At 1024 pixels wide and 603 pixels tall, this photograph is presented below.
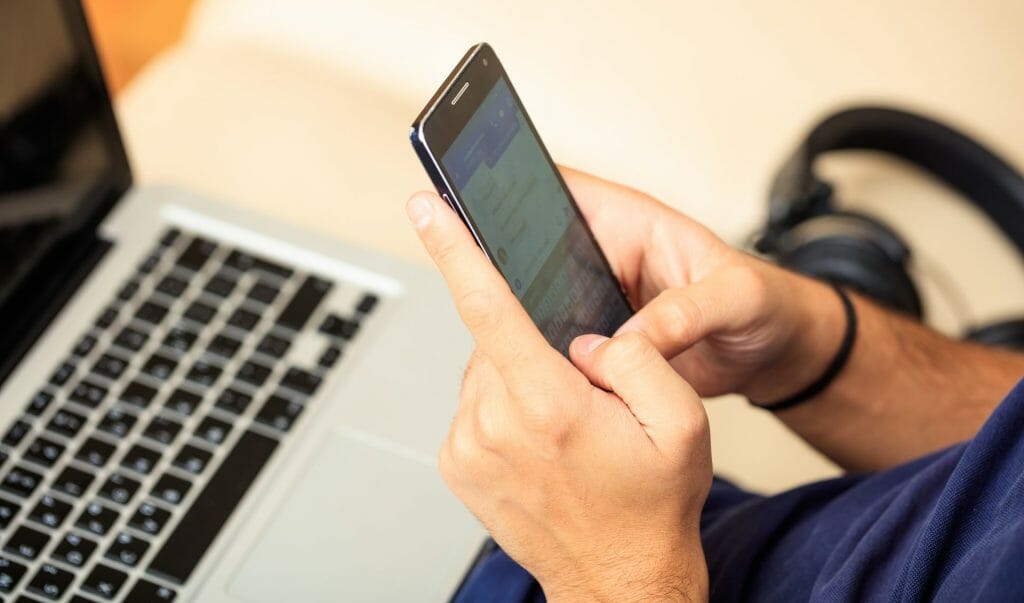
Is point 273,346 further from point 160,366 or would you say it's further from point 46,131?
point 46,131

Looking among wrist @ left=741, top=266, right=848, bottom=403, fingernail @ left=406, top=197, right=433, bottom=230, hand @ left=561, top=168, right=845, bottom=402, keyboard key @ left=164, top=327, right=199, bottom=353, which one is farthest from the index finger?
keyboard key @ left=164, top=327, right=199, bottom=353

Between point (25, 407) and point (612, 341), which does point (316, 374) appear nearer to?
point (25, 407)

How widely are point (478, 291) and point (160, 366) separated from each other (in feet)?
1.12

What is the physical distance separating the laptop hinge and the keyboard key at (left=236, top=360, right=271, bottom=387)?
13 cm

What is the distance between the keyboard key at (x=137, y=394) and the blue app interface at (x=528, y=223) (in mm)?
295

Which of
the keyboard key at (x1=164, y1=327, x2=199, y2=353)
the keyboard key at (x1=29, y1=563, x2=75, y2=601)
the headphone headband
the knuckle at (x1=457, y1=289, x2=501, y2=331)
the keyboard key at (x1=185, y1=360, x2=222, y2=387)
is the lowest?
the keyboard key at (x1=29, y1=563, x2=75, y2=601)

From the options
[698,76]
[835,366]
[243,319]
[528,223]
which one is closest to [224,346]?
[243,319]

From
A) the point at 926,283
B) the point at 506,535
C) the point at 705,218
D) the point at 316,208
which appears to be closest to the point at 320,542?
the point at 506,535

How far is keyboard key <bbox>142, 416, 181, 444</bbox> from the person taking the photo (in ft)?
2.35

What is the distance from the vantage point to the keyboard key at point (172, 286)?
2.61 feet

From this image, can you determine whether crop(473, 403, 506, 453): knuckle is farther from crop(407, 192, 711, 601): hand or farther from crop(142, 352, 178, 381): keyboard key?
crop(142, 352, 178, 381): keyboard key

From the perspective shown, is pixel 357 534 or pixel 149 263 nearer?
pixel 357 534

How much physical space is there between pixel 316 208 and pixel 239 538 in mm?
Answer: 305

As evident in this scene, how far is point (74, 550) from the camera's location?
663 millimetres
